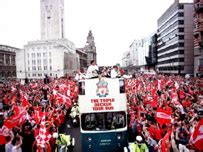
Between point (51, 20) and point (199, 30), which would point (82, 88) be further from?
point (51, 20)

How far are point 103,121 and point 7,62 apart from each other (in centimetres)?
10512

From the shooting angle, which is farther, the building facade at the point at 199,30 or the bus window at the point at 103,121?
the building facade at the point at 199,30

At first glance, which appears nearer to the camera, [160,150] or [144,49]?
[160,150]

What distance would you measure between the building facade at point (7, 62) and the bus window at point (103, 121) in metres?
92.8

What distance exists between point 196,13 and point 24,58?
274 feet

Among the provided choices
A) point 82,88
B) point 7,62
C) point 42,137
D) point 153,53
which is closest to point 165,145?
point 82,88

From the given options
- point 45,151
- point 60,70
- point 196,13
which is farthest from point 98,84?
point 60,70

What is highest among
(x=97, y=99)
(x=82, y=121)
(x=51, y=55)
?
(x=51, y=55)

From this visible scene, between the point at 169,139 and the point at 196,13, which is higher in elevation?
the point at 196,13

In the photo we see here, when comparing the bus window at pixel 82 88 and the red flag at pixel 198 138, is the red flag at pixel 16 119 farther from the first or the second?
the red flag at pixel 198 138

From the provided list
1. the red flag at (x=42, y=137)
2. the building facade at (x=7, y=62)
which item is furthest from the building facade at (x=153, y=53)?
the red flag at (x=42, y=137)

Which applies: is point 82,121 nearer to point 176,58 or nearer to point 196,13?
point 196,13

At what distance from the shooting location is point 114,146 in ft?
41.2

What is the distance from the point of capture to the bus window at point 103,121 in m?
12.6
